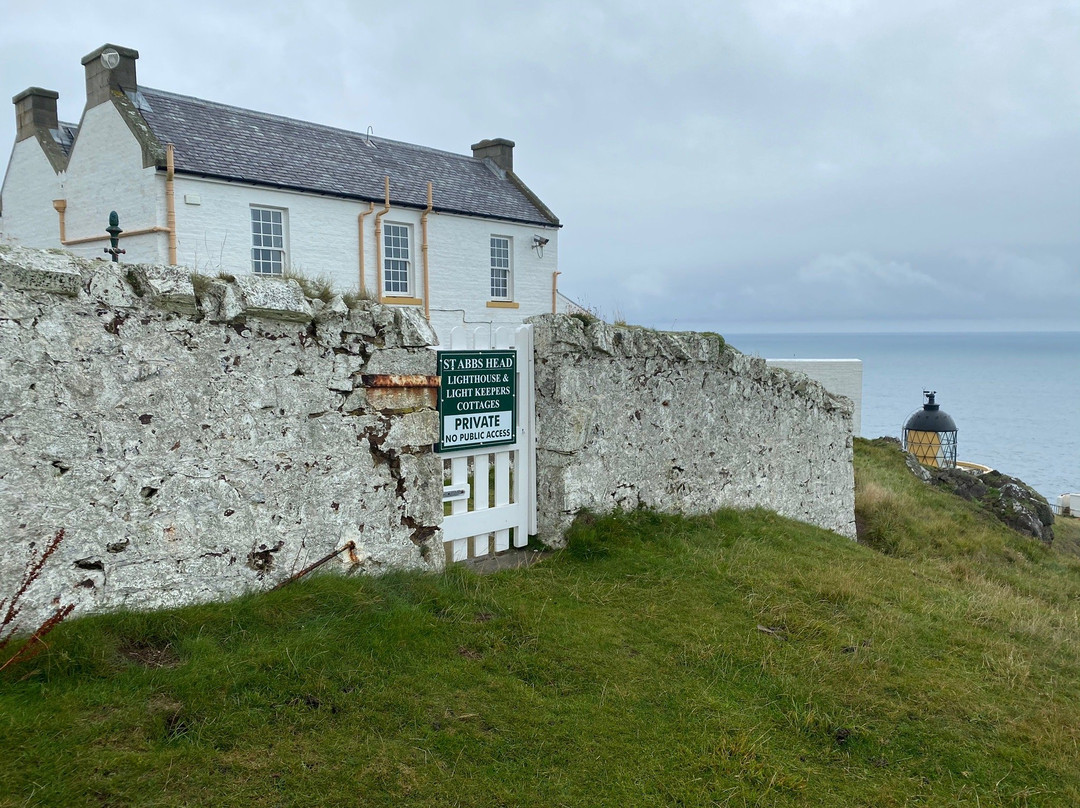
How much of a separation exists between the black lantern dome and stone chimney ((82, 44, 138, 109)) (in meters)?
22.1

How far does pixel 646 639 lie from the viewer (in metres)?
5.55

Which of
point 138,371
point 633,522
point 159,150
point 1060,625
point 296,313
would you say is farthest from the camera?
point 159,150

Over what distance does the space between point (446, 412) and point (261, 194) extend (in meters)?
13.3

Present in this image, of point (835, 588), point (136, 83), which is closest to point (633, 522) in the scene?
point (835, 588)

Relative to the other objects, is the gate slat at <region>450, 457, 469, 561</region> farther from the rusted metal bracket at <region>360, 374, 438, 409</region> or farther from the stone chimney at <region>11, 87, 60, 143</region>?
the stone chimney at <region>11, 87, 60, 143</region>

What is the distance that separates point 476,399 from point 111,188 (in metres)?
14.0

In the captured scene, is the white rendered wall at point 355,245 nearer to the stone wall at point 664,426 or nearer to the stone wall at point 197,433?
the stone wall at point 664,426

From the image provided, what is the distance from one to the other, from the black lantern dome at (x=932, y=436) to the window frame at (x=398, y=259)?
15.1 m

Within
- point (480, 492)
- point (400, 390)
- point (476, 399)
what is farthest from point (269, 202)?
point (400, 390)

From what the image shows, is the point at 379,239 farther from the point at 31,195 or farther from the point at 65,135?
the point at 31,195

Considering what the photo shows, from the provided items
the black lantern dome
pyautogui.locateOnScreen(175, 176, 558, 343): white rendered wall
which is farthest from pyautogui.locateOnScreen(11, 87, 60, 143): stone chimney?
the black lantern dome

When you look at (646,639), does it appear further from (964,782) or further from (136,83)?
(136,83)

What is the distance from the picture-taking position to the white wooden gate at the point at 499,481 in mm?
6539

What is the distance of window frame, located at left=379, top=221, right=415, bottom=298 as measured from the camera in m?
20.1
